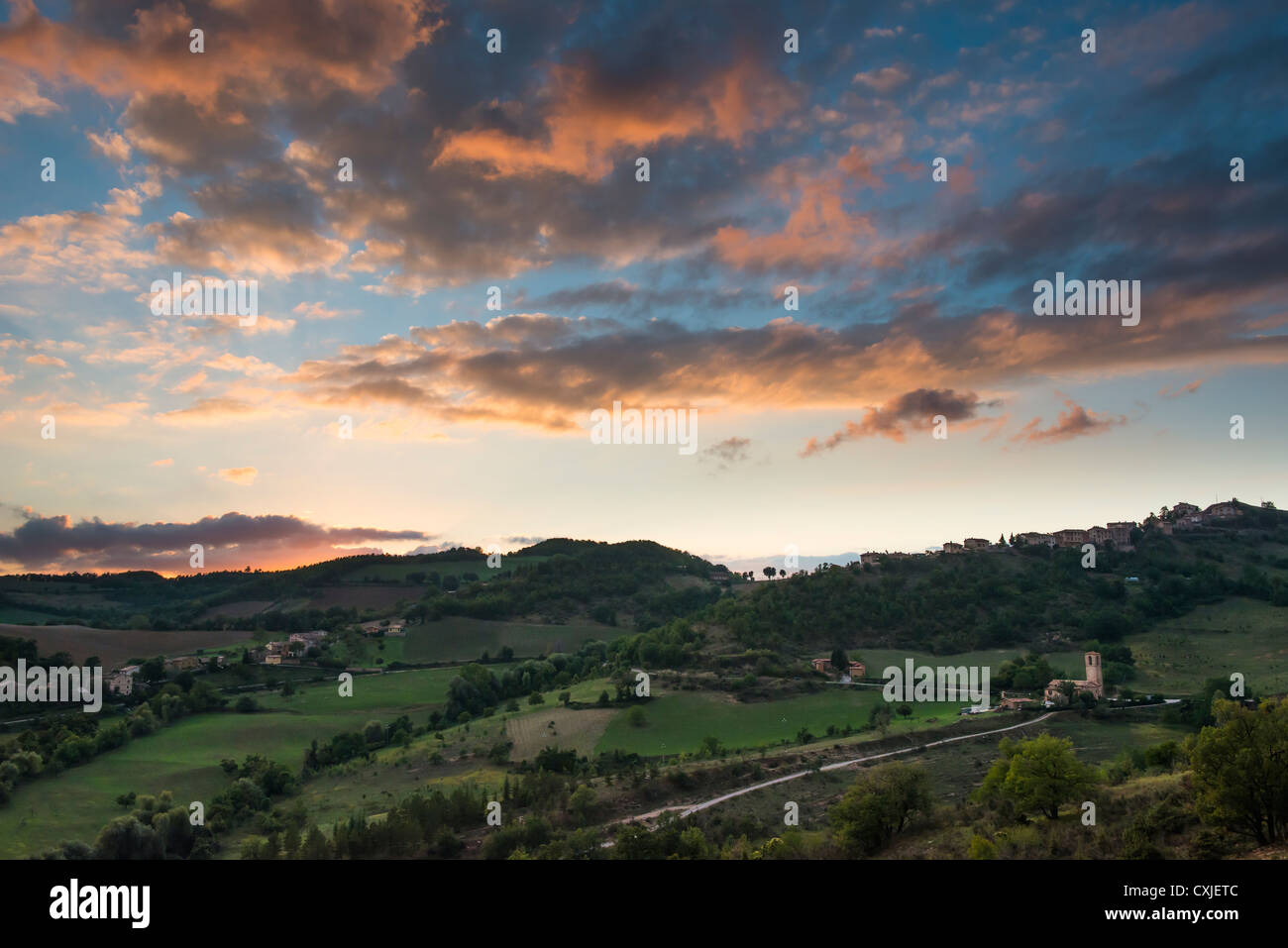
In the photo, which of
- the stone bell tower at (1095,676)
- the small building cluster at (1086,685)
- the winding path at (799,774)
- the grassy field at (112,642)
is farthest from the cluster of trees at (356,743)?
the stone bell tower at (1095,676)

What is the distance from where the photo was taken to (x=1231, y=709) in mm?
23625

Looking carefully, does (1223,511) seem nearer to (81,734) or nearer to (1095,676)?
(1095,676)

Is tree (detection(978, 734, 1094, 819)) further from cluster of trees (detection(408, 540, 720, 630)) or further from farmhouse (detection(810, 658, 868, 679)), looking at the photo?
cluster of trees (detection(408, 540, 720, 630))

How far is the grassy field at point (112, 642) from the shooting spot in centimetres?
9750

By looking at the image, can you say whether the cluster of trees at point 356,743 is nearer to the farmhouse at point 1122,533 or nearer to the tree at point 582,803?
the tree at point 582,803

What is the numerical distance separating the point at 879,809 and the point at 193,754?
214 feet

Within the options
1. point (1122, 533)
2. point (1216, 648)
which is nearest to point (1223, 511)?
point (1122, 533)

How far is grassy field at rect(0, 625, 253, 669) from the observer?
3839 inches

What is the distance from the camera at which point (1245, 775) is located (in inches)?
857

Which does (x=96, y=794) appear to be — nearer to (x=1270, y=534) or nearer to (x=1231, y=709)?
(x=1231, y=709)

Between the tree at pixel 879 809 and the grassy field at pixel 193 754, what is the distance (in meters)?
49.2

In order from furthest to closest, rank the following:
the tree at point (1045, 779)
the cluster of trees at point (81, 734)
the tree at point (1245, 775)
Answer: the cluster of trees at point (81, 734) < the tree at point (1045, 779) < the tree at point (1245, 775)

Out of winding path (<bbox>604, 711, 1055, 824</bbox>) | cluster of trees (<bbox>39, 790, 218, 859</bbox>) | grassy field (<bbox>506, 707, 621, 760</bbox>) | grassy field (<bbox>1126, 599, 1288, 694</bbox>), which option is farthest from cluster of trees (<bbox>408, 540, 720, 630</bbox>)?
cluster of trees (<bbox>39, 790, 218, 859</bbox>)
